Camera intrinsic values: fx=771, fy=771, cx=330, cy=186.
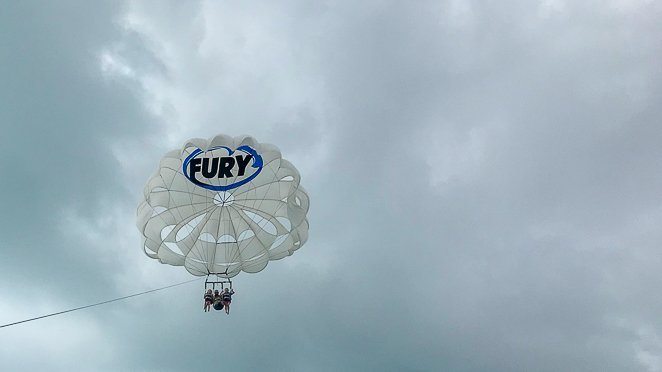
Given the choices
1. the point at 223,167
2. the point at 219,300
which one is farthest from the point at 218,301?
the point at 223,167

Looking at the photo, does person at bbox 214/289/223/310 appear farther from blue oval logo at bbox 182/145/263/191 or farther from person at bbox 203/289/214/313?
blue oval logo at bbox 182/145/263/191

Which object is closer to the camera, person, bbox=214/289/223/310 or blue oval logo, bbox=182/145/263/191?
person, bbox=214/289/223/310

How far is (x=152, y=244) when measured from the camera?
4191 centimetres

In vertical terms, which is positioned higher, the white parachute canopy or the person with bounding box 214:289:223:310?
the white parachute canopy

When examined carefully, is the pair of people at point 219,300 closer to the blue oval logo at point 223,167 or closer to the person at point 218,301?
the person at point 218,301

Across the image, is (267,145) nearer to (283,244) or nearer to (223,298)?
(283,244)

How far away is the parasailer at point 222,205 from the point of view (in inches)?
1640

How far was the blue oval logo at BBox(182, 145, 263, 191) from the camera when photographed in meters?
41.7

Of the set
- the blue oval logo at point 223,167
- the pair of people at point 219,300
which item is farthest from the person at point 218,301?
the blue oval logo at point 223,167

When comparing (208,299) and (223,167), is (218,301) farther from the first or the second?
(223,167)

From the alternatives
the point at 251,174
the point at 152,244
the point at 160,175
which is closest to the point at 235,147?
the point at 251,174

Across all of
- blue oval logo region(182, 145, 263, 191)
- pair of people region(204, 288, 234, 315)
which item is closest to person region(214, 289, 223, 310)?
pair of people region(204, 288, 234, 315)

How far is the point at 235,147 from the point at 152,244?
6977mm

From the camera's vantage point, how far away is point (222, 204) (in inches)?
1667
